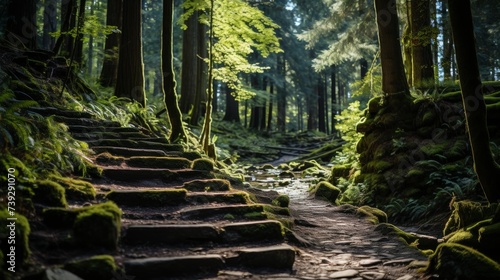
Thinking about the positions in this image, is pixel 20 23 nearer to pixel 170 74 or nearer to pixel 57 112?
pixel 57 112

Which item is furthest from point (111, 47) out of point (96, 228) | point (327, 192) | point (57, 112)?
point (96, 228)

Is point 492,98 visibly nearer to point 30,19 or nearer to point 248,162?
point 248,162

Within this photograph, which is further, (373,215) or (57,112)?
(57,112)

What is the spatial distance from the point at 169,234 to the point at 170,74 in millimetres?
5567

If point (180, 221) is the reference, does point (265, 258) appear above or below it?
below

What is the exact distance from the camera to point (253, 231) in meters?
4.98

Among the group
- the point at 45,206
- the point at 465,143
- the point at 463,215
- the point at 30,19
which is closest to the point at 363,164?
the point at 465,143

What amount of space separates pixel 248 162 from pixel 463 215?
1342cm

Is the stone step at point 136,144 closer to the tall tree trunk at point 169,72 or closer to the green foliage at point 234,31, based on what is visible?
the tall tree trunk at point 169,72

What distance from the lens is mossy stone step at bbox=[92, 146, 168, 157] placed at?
24.4ft

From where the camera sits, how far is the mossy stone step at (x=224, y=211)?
5287 millimetres

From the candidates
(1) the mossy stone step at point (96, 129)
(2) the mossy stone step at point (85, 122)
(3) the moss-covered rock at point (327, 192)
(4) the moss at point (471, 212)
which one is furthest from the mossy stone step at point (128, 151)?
(4) the moss at point (471, 212)

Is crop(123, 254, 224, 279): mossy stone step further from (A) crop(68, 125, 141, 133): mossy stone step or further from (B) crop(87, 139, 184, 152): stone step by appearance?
(A) crop(68, 125, 141, 133): mossy stone step

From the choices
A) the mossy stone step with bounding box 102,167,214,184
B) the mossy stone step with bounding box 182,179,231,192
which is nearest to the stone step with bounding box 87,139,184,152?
the mossy stone step with bounding box 102,167,214,184
